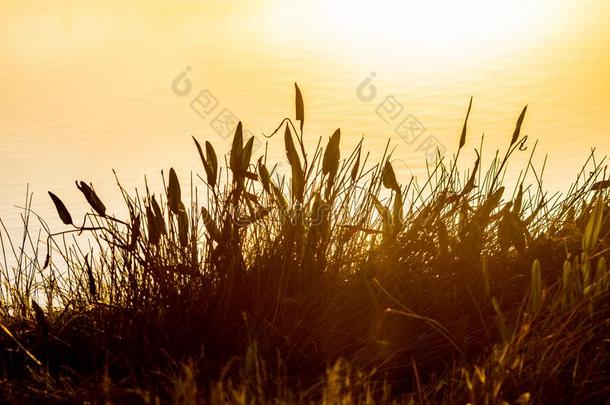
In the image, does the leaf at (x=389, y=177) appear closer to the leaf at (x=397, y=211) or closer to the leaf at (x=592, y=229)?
the leaf at (x=397, y=211)

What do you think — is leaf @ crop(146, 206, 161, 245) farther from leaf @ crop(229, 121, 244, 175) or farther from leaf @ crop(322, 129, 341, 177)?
leaf @ crop(322, 129, 341, 177)

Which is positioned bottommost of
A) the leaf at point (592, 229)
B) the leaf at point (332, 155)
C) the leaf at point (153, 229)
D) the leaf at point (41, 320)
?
the leaf at point (592, 229)

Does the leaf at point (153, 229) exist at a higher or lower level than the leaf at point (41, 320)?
higher

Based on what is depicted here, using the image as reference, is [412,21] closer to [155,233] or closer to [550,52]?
[550,52]

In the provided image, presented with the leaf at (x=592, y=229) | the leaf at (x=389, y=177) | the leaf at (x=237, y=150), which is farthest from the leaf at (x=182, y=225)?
the leaf at (x=592, y=229)

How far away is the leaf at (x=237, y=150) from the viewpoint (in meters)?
2.29

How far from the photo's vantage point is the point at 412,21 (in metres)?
9.41

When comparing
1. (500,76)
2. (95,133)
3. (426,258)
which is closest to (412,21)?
(500,76)

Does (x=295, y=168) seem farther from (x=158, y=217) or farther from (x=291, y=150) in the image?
(x=158, y=217)

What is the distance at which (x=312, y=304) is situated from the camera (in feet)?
7.68

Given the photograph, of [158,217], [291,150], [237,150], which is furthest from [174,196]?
[291,150]

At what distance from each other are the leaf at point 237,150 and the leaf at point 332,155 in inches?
7.4

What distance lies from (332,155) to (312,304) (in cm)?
33

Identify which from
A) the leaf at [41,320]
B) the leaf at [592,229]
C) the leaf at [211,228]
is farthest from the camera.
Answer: the leaf at [211,228]
